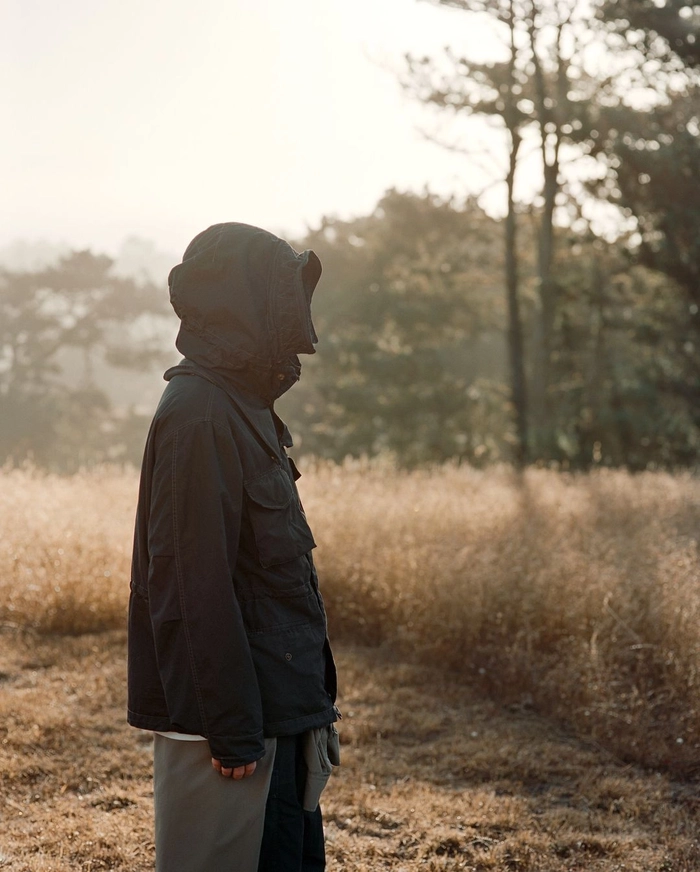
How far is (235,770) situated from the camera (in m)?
1.84

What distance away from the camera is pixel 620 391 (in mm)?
18984

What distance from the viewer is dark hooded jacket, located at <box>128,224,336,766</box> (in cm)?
182

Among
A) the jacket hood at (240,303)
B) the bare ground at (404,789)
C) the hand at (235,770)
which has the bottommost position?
the bare ground at (404,789)

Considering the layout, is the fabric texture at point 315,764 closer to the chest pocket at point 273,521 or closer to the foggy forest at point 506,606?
the chest pocket at point 273,521

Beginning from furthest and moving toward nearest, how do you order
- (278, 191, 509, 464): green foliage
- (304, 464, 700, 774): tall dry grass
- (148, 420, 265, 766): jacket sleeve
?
1. (278, 191, 509, 464): green foliage
2. (304, 464, 700, 774): tall dry grass
3. (148, 420, 265, 766): jacket sleeve

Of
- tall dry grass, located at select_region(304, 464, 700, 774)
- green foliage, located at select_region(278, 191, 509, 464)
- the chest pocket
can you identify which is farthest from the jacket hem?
green foliage, located at select_region(278, 191, 509, 464)

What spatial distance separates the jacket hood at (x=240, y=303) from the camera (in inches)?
78.2

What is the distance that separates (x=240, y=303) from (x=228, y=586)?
61 cm

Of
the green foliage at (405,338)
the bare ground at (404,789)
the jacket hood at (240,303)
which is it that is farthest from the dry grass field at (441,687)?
the green foliage at (405,338)

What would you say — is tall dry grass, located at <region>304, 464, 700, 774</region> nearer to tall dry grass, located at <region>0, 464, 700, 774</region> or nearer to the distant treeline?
tall dry grass, located at <region>0, 464, 700, 774</region>

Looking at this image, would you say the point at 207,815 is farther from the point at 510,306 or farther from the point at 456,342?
the point at 456,342

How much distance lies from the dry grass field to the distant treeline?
7.21m

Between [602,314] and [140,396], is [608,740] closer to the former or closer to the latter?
[602,314]

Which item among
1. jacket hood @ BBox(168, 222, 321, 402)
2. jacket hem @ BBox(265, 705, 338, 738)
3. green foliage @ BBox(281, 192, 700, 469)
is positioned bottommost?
jacket hem @ BBox(265, 705, 338, 738)
